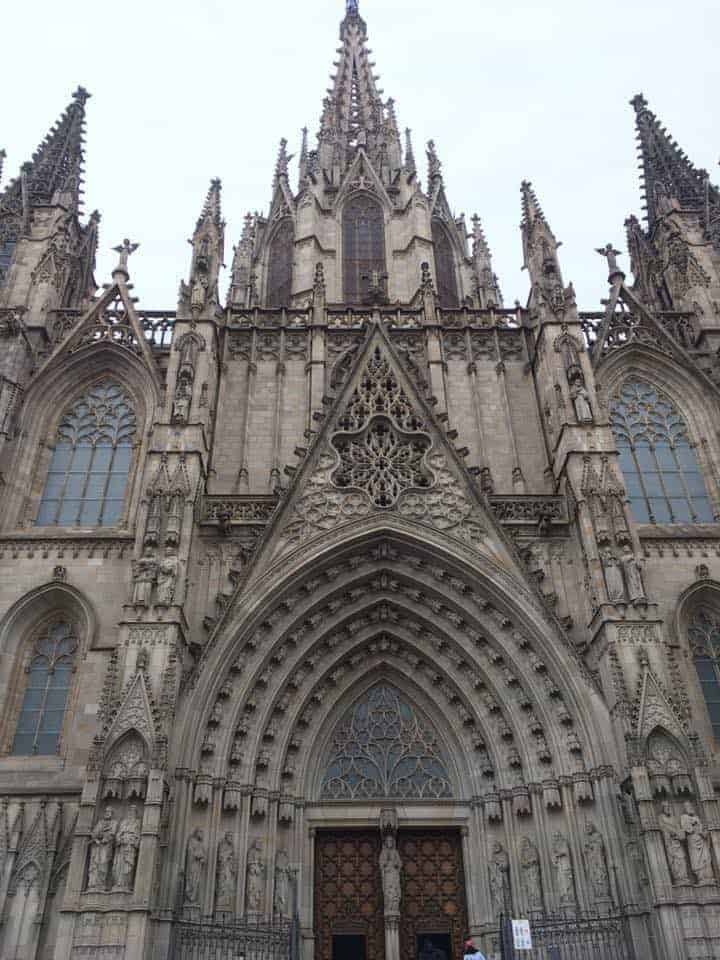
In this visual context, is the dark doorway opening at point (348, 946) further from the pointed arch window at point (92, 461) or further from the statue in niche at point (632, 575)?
the pointed arch window at point (92, 461)

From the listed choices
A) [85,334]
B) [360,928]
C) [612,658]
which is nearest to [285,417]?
[85,334]

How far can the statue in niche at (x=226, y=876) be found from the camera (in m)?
13.2

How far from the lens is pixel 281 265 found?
2858cm

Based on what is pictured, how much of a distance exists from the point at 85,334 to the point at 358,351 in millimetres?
7143

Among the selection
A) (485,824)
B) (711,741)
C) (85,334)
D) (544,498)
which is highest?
(85,334)

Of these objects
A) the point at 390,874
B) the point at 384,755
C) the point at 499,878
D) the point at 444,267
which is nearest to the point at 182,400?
the point at 384,755

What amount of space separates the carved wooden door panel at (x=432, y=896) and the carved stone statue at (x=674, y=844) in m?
4.06

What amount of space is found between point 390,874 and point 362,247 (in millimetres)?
20226

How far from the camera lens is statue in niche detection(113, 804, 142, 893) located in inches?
472

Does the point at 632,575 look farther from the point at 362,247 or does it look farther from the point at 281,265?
the point at 281,265

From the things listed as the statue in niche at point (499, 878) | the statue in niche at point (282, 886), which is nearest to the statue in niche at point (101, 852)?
the statue in niche at point (282, 886)

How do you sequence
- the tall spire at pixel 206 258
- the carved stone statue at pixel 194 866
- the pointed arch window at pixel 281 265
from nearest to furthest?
the carved stone statue at pixel 194 866 < the tall spire at pixel 206 258 < the pointed arch window at pixel 281 265

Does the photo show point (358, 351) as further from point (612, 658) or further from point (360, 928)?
point (360, 928)

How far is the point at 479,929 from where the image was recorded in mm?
14008
